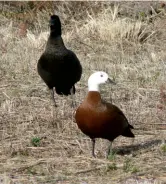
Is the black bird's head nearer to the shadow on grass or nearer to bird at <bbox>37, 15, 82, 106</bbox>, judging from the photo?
bird at <bbox>37, 15, 82, 106</bbox>

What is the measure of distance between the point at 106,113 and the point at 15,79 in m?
3.78

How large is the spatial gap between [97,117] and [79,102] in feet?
8.20

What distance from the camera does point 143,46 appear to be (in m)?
12.6

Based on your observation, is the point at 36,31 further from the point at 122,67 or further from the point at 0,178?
the point at 0,178

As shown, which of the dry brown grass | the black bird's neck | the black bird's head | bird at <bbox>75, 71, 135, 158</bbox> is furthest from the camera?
the black bird's head

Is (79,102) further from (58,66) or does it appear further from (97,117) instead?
(97,117)

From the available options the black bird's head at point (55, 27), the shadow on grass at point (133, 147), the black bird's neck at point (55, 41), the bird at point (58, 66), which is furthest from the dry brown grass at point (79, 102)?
the black bird's head at point (55, 27)

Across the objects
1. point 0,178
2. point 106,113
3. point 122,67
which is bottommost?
point 0,178

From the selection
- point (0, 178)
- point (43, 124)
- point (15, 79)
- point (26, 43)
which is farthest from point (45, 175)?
point (26, 43)

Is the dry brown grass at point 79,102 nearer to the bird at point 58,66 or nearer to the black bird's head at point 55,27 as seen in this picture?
the bird at point 58,66

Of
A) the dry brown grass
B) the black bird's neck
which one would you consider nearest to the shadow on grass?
the dry brown grass

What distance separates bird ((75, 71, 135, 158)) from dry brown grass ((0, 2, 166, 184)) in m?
0.24

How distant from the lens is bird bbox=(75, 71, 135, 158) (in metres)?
6.11

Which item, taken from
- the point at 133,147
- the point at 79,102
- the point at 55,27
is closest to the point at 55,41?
the point at 55,27
